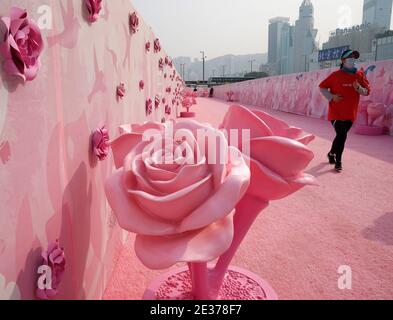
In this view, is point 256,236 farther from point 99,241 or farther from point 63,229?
point 63,229

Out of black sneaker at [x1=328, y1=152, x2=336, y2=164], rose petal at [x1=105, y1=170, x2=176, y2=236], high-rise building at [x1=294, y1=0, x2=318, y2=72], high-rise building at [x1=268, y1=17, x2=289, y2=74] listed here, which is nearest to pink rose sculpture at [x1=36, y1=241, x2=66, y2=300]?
rose petal at [x1=105, y1=170, x2=176, y2=236]

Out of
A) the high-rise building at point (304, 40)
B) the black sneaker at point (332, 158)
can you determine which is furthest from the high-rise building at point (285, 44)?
the black sneaker at point (332, 158)

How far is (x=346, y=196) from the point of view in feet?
12.3

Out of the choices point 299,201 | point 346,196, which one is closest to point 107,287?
point 299,201

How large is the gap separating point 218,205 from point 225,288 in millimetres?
887

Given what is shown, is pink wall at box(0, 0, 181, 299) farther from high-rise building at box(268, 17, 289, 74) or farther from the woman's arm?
high-rise building at box(268, 17, 289, 74)

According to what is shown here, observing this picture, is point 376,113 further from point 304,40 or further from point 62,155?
point 304,40

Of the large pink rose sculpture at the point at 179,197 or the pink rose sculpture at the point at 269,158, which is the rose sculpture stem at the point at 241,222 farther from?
the large pink rose sculpture at the point at 179,197

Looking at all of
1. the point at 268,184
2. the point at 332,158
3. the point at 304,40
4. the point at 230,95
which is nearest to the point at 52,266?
the point at 268,184

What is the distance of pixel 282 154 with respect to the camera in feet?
4.05

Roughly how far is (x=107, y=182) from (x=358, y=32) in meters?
55.1

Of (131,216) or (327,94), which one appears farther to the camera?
(327,94)

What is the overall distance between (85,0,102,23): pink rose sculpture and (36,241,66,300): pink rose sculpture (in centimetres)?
103

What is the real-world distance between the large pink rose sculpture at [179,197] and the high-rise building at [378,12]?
162 ft
